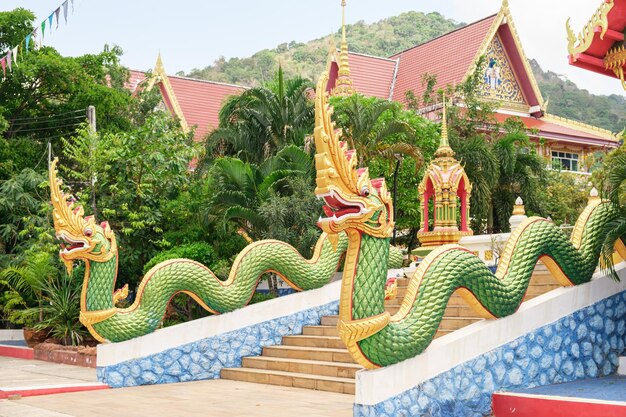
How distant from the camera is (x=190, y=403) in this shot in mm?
8469

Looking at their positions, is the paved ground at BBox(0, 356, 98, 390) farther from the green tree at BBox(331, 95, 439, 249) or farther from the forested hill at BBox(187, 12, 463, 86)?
the forested hill at BBox(187, 12, 463, 86)

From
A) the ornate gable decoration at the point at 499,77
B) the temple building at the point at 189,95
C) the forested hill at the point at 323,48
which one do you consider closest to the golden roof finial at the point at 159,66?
Result: the temple building at the point at 189,95

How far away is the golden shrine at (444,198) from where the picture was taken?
42.4 ft

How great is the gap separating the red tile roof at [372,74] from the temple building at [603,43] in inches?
669

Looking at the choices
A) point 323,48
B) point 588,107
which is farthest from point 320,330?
point 323,48

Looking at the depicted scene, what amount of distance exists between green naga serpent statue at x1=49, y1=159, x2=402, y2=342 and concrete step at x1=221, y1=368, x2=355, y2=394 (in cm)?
A: 84

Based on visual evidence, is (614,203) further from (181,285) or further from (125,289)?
(125,289)

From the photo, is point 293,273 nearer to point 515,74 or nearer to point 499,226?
point 499,226

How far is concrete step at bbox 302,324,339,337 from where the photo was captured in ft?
35.6

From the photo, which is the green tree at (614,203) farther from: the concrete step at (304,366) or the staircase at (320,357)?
the concrete step at (304,366)

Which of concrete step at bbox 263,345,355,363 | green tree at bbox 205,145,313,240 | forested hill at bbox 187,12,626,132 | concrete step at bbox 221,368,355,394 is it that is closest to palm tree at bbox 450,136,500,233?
green tree at bbox 205,145,313,240

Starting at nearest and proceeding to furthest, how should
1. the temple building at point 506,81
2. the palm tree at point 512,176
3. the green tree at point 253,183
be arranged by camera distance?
the green tree at point 253,183 → the palm tree at point 512,176 → the temple building at point 506,81

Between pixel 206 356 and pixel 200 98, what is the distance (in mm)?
18216

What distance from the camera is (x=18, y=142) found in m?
18.4
